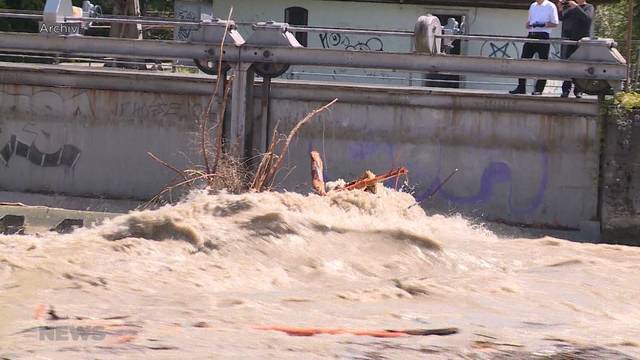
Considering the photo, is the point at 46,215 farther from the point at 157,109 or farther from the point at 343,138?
the point at 343,138

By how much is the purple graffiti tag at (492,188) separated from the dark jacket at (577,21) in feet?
7.81

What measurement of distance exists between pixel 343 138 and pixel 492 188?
294cm

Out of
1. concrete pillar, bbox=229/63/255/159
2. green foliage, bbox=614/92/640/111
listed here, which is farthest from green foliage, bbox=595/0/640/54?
concrete pillar, bbox=229/63/255/159

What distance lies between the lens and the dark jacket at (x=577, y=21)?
71.7 feet

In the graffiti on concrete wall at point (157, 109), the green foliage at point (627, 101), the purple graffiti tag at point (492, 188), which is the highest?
the green foliage at point (627, 101)

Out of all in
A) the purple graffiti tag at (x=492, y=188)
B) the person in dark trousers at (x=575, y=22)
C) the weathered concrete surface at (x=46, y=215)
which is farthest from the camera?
the person in dark trousers at (x=575, y=22)

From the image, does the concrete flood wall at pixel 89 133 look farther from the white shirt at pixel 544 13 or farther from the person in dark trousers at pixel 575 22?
the person in dark trousers at pixel 575 22

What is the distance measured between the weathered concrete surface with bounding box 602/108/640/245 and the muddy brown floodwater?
3749mm

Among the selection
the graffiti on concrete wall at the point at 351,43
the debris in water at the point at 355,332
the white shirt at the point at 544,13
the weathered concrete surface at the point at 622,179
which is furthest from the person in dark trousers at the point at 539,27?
the debris in water at the point at 355,332

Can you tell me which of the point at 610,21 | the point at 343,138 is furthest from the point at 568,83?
the point at 610,21

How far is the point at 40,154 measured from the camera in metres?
23.4

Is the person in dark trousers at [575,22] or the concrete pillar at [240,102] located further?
the concrete pillar at [240,102]

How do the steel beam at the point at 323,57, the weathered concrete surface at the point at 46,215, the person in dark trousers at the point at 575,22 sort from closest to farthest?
the weathered concrete surface at the point at 46,215, the steel beam at the point at 323,57, the person in dark trousers at the point at 575,22

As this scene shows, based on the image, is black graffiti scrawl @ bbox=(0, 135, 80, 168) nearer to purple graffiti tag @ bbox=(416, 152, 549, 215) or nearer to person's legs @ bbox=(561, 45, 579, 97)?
purple graffiti tag @ bbox=(416, 152, 549, 215)
